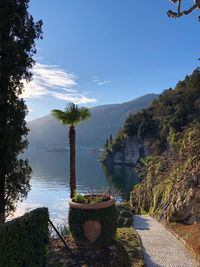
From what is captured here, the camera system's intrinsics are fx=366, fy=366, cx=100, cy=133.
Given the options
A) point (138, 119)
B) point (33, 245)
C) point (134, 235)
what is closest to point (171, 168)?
point (134, 235)

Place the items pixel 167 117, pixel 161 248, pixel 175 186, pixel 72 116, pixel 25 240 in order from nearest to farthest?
1. pixel 25 240
2. pixel 161 248
3. pixel 175 186
4. pixel 72 116
5. pixel 167 117

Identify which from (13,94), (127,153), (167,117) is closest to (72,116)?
(13,94)

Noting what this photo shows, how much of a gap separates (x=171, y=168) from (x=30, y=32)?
37.9ft

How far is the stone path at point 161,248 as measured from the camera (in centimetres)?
1176

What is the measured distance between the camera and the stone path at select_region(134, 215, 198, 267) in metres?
11.8

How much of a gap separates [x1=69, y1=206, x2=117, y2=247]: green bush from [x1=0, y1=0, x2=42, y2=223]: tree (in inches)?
231

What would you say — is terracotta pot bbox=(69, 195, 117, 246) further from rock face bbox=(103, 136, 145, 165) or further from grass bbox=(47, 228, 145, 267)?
rock face bbox=(103, 136, 145, 165)

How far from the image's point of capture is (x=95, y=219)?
10.1 m

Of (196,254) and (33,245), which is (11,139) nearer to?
(33,245)

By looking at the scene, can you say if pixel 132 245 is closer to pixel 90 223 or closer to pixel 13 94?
pixel 90 223

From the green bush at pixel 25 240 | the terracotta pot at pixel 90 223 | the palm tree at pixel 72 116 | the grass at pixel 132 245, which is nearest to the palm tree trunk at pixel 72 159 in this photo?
the palm tree at pixel 72 116

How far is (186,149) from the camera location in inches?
786

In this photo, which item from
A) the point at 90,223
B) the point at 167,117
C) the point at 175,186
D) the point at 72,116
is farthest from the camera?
the point at 167,117

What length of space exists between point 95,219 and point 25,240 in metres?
2.27
